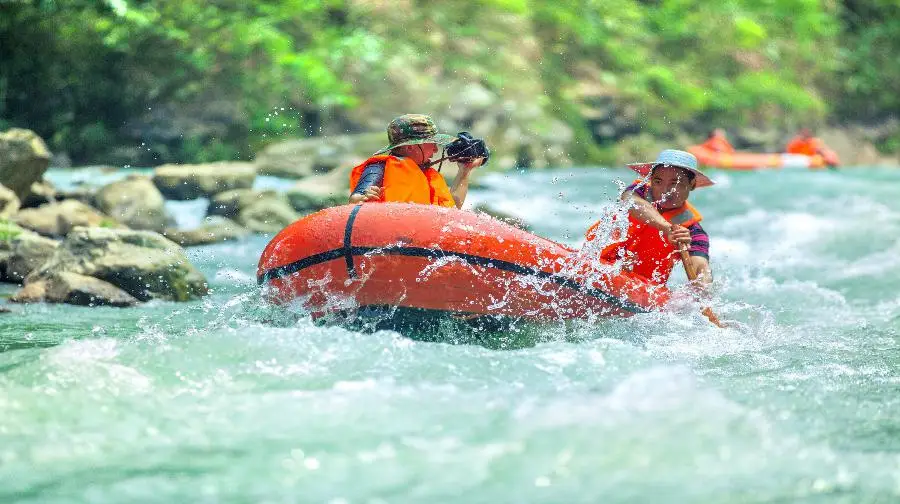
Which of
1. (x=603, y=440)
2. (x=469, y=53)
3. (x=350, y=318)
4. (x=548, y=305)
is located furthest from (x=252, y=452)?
(x=469, y=53)

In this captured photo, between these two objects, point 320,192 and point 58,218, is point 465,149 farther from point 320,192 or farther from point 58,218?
point 320,192

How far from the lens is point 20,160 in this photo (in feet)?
29.1

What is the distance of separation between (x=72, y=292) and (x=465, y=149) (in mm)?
2610

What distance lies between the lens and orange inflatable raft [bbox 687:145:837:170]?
19.0 m

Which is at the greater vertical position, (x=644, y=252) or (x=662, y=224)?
(x=662, y=224)

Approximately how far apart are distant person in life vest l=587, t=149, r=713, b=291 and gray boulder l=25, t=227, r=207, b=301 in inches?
111

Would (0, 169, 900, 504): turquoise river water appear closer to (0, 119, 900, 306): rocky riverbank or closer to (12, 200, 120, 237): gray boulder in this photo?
(0, 119, 900, 306): rocky riverbank

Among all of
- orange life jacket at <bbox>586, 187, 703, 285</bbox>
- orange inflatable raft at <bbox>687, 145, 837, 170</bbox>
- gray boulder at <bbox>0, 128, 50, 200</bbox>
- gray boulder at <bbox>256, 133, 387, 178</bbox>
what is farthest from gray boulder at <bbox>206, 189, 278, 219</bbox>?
orange inflatable raft at <bbox>687, 145, 837, 170</bbox>

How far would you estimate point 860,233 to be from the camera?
10.9 metres

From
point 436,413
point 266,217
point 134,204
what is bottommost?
point 266,217

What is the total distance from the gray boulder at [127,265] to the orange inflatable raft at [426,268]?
174cm

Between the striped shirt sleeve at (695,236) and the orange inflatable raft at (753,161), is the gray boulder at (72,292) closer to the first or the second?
the striped shirt sleeve at (695,236)

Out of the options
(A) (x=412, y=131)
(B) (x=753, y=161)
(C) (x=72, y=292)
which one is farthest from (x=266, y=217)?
(B) (x=753, y=161)

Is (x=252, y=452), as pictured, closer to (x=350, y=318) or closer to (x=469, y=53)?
(x=350, y=318)
